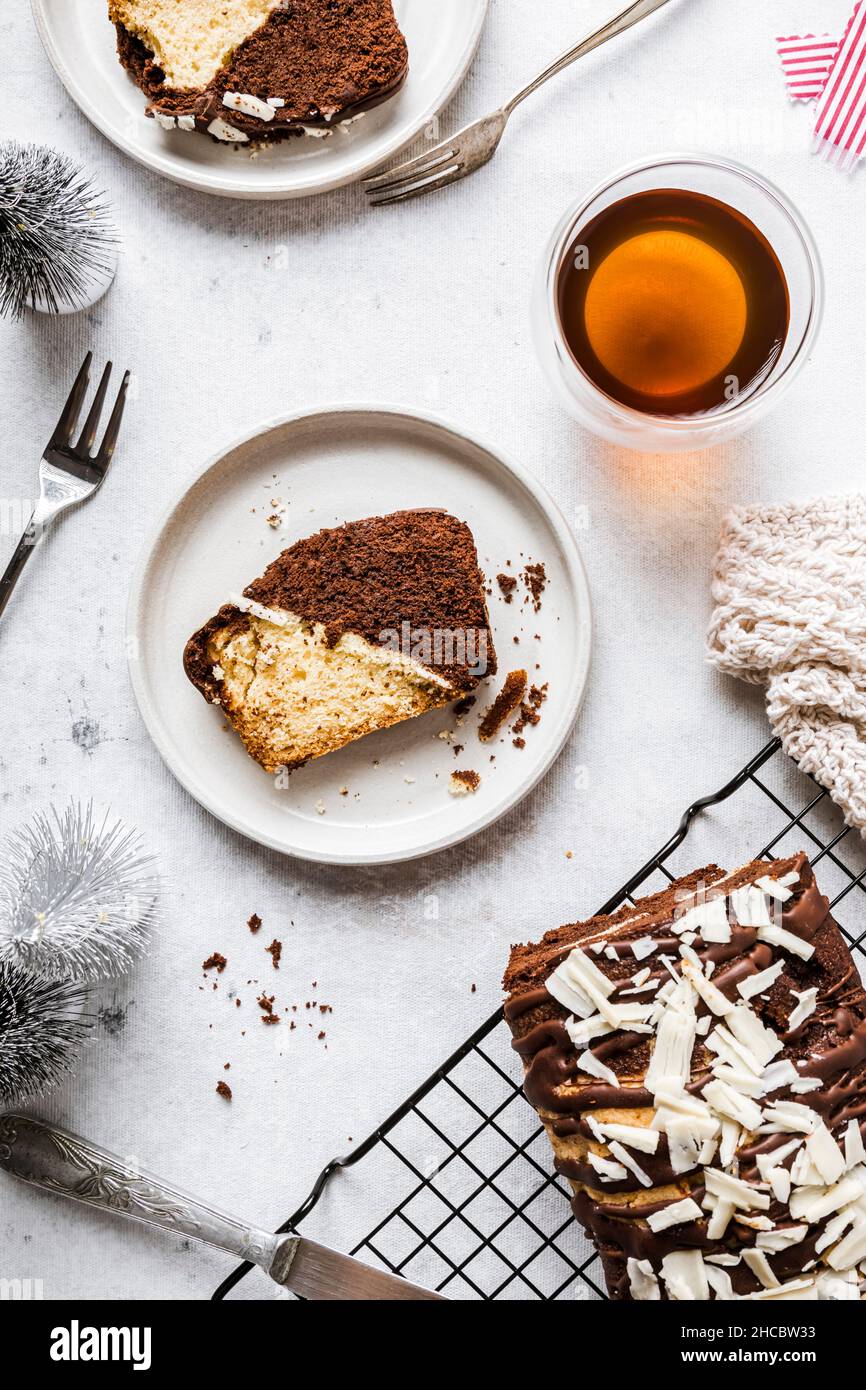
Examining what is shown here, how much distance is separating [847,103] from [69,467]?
6.45 feet

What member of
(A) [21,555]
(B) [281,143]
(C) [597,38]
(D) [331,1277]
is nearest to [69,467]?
(A) [21,555]

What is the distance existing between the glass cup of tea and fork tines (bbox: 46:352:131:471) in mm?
996

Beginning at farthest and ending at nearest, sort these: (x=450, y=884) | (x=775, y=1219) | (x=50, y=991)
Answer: (x=450, y=884), (x=50, y=991), (x=775, y=1219)

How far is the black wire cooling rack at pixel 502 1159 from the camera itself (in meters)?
2.41

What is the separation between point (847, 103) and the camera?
252 centimetres

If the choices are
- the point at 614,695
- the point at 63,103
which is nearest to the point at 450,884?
the point at 614,695

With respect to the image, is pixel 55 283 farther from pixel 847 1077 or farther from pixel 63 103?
pixel 847 1077

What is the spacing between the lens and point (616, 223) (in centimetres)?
235

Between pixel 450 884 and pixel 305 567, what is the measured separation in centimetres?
78

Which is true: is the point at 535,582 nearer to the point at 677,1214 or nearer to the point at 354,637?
the point at 354,637

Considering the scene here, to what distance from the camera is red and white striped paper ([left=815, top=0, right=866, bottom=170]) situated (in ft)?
8.21

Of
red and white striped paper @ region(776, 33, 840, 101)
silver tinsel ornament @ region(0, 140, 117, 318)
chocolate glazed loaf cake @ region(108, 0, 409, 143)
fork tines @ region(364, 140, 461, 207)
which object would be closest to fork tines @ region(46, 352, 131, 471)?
silver tinsel ornament @ region(0, 140, 117, 318)

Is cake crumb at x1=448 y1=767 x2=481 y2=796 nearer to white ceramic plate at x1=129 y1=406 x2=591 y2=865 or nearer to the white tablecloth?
white ceramic plate at x1=129 y1=406 x2=591 y2=865

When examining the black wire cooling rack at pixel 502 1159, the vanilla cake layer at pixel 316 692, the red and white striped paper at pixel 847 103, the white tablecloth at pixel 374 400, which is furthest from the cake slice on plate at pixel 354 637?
the red and white striped paper at pixel 847 103
